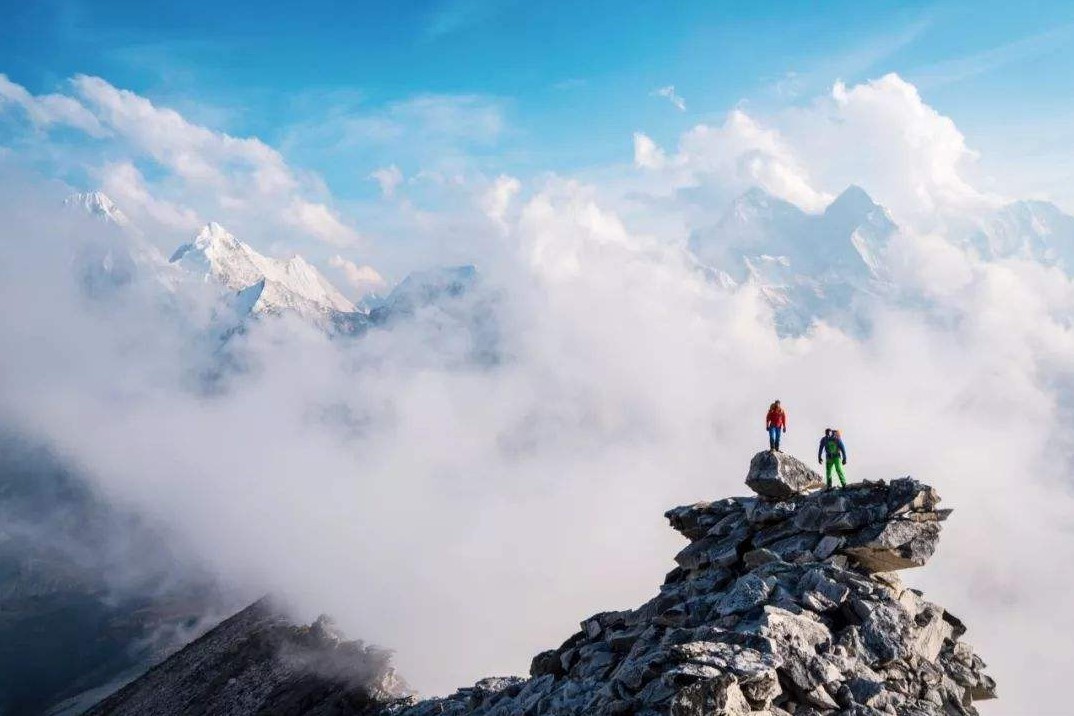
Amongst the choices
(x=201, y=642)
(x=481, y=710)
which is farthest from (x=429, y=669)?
(x=481, y=710)

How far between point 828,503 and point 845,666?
574 inches

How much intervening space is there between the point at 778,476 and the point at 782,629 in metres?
18.2

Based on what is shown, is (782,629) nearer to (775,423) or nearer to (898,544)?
(898,544)

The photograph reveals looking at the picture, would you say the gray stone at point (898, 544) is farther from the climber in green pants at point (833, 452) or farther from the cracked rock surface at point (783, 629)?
the climber in green pants at point (833, 452)

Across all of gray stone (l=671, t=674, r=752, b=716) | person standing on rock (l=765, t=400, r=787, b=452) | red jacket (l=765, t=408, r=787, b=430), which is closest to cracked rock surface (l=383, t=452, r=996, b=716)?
gray stone (l=671, t=674, r=752, b=716)

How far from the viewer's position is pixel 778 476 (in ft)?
164

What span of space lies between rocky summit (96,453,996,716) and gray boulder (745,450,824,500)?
11 centimetres

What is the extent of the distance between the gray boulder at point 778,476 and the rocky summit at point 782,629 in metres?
0.11

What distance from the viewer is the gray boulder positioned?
165 feet

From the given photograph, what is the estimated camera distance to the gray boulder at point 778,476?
5031 cm

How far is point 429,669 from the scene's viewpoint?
197 meters

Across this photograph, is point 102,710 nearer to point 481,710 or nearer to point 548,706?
point 481,710

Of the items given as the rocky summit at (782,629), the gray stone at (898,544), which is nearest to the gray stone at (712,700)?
the rocky summit at (782,629)

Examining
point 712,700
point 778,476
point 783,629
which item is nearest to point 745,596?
point 783,629
